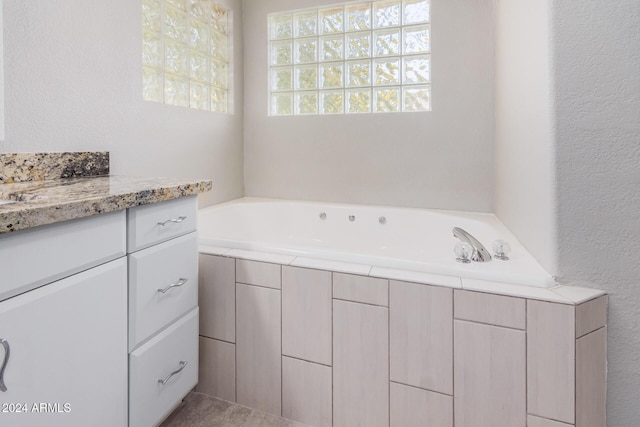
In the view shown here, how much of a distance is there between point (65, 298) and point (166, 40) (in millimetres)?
1689

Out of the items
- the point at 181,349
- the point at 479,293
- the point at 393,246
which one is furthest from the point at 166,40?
the point at 479,293

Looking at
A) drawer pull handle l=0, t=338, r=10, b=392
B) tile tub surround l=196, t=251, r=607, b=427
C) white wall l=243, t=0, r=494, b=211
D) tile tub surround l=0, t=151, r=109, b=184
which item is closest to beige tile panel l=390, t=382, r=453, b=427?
tile tub surround l=196, t=251, r=607, b=427

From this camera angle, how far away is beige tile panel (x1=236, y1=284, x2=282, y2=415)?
1.44 m

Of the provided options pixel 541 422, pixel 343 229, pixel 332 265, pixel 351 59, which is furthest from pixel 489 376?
pixel 351 59

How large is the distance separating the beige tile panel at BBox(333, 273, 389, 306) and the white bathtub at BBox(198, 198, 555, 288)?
0.48 feet

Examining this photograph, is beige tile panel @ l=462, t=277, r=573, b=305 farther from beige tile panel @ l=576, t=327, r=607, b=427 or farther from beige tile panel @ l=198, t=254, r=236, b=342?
beige tile panel @ l=198, t=254, r=236, b=342

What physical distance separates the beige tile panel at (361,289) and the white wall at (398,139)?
4.20ft

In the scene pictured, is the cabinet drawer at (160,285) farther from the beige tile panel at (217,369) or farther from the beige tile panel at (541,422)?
the beige tile panel at (541,422)

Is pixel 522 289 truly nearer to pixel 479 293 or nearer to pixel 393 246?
pixel 479 293

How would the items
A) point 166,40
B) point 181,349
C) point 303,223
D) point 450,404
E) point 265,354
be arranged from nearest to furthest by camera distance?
point 450,404 < point 181,349 < point 265,354 < point 166,40 < point 303,223

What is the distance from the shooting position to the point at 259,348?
1.46 meters

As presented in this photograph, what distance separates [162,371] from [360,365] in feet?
2.25

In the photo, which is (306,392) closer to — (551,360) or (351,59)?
(551,360)

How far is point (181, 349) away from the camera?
132 centimetres
